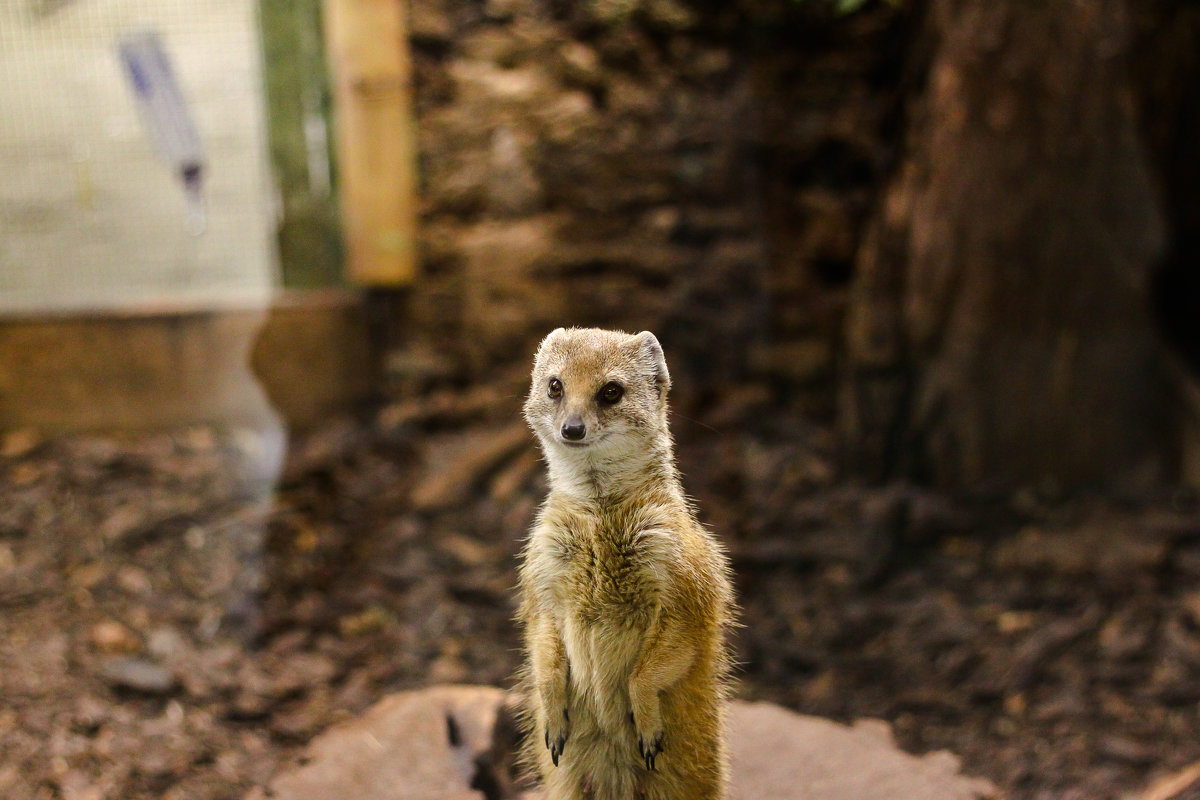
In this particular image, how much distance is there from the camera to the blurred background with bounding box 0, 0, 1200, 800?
11.0ft

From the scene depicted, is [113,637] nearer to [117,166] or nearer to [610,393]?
[117,166]

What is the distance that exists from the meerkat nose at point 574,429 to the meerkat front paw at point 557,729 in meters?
0.60

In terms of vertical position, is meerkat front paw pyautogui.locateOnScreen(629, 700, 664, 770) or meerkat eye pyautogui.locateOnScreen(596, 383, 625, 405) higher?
meerkat eye pyautogui.locateOnScreen(596, 383, 625, 405)

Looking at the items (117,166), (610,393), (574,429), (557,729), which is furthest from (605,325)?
(557,729)

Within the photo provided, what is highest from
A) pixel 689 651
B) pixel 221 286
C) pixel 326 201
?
pixel 326 201

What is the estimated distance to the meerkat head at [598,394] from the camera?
6.89 feet

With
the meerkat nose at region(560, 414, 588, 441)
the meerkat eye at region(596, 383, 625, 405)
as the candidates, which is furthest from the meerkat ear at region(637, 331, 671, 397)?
the meerkat nose at region(560, 414, 588, 441)

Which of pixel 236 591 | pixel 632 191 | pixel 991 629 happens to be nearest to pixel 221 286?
pixel 236 591

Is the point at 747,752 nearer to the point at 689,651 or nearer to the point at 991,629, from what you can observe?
the point at 689,651

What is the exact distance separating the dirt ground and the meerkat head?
55.7 inches

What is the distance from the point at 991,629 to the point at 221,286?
3.23 meters

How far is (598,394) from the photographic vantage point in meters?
2.14

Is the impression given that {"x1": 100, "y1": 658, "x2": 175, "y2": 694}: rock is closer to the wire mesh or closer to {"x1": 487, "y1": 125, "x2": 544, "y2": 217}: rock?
the wire mesh

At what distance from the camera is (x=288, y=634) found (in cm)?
351
